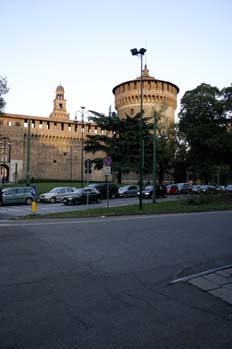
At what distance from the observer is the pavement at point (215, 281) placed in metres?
4.98

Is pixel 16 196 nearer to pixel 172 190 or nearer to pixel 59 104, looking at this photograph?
pixel 172 190

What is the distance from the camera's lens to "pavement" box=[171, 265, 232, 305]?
196 inches

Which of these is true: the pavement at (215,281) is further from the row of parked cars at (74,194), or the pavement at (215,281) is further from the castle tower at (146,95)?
the castle tower at (146,95)

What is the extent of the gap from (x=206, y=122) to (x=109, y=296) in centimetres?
2910

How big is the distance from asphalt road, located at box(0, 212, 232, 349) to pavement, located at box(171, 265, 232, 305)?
0.55 ft

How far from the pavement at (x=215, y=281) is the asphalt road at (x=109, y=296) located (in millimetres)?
166

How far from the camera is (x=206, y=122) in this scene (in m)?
31.6

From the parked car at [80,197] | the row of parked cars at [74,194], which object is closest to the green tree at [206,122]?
the row of parked cars at [74,194]

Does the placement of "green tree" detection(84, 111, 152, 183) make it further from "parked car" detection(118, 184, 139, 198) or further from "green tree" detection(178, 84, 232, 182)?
"green tree" detection(178, 84, 232, 182)

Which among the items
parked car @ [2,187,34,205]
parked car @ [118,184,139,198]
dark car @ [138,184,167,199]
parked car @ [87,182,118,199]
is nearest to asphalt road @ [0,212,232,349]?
parked car @ [2,187,34,205]

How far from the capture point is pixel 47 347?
10.7 feet

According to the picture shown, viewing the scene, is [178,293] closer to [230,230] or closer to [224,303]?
[224,303]

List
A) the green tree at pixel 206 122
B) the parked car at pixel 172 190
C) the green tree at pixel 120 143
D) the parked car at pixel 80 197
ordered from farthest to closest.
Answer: the green tree at pixel 120 143
the parked car at pixel 172 190
the green tree at pixel 206 122
the parked car at pixel 80 197

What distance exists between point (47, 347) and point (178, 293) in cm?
244
